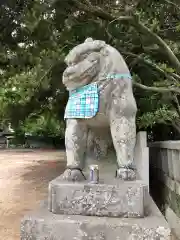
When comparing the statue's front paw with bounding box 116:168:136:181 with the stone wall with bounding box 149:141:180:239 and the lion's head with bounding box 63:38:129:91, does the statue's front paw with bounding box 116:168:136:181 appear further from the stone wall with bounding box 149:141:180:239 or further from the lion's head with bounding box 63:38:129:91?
the stone wall with bounding box 149:141:180:239

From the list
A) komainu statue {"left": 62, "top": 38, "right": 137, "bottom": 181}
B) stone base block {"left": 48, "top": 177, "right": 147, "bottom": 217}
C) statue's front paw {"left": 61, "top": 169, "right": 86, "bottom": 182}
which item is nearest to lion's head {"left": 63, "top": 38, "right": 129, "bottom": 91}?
komainu statue {"left": 62, "top": 38, "right": 137, "bottom": 181}

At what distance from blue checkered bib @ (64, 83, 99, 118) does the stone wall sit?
1.77 metres

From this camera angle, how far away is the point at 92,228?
6.03 ft

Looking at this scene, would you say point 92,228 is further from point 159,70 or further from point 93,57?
point 159,70

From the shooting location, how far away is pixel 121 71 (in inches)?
85.0

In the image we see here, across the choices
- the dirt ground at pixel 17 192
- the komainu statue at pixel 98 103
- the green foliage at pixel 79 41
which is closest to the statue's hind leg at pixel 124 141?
the komainu statue at pixel 98 103

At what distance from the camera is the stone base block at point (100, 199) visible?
1896 millimetres

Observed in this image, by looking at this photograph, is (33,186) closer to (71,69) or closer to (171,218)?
(171,218)

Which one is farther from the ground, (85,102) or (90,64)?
(90,64)

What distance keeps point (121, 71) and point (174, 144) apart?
188 cm

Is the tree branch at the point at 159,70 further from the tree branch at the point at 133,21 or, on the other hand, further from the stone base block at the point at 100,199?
the stone base block at the point at 100,199

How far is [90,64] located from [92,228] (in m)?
1.04

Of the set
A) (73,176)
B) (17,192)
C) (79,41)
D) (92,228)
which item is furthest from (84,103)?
(17,192)

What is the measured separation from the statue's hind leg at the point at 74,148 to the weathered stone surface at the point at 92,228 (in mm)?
300
